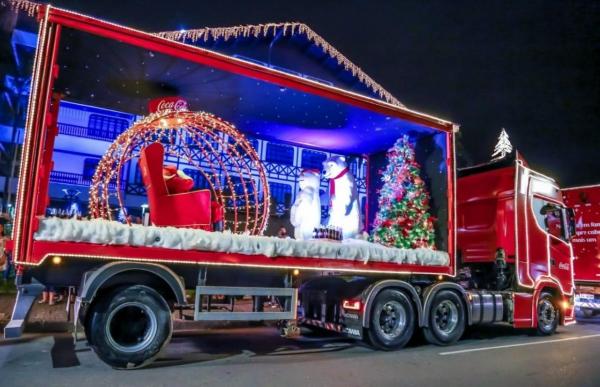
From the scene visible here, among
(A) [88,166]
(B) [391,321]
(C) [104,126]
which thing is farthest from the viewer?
(C) [104,126]

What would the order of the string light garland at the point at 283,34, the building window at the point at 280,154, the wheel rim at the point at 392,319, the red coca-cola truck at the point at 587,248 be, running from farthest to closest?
the building window at the point at 280,154 → the string light garland at the point at 283,34 → the red coca-cola truck at the point at 587,248 → the wheel rim at the point at 392,319

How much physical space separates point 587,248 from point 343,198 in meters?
8.40

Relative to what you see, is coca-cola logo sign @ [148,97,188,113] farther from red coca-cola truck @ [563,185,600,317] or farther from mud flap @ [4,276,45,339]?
red coca-cola truck @ [563,185,600,317]

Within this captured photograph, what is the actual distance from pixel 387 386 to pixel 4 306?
844 cm

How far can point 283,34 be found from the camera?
809 inches

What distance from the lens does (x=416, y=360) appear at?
6.72 metres

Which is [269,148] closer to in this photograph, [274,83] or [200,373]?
[274,83]

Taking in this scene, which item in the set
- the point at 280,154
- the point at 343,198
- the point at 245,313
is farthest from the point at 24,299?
the point at 280,154

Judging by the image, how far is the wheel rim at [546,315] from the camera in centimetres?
974

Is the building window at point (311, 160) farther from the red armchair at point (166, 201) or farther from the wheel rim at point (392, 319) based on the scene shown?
the wheel rim at point (392, 319)

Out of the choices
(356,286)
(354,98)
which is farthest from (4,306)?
(354,98)

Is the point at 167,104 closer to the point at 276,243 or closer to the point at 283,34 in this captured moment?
the point at 276,243

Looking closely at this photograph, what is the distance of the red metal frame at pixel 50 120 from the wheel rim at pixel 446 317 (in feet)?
4.25

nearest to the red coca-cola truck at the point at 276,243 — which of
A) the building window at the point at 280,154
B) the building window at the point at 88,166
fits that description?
the building window at the point at 280,154
